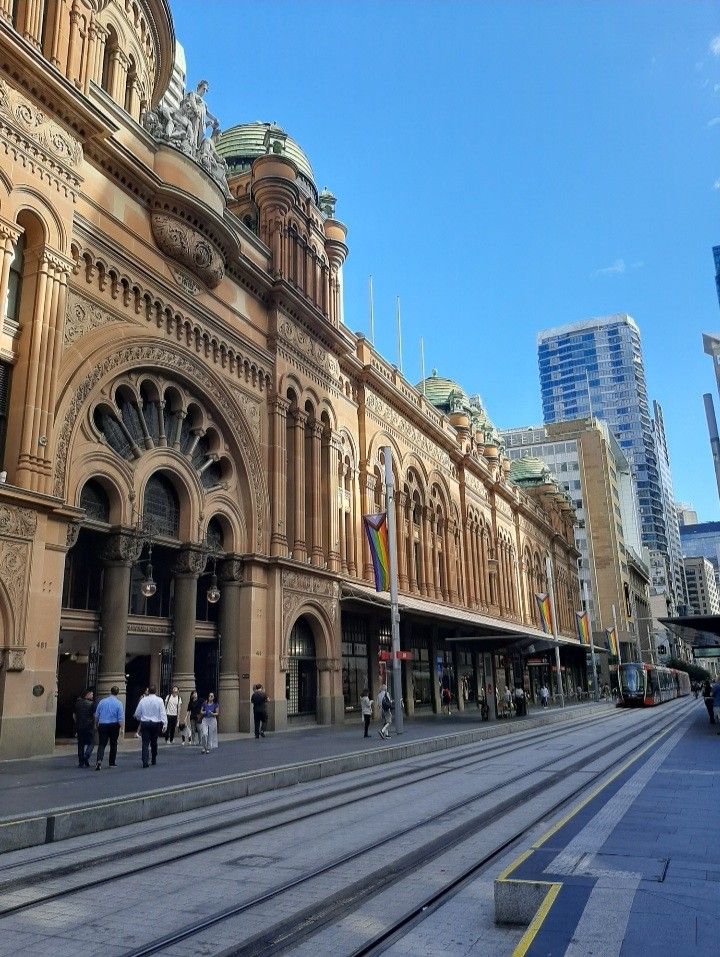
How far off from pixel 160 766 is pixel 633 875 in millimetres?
11669

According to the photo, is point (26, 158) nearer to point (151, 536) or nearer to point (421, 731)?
point (151, 536)

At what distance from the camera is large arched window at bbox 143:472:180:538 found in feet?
78.0

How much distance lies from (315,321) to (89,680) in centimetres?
1844

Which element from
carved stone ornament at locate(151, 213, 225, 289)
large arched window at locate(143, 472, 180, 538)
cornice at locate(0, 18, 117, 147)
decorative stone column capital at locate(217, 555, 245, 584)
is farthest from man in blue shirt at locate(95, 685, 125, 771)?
cornice at locate(0, 18, 117, 147)

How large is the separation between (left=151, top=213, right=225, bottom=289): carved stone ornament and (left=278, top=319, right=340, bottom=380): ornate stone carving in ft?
15.9

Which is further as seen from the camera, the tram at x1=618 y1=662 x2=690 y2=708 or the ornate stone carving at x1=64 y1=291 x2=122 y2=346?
the tram at x1=618 y1=662 x2=690 y2=708

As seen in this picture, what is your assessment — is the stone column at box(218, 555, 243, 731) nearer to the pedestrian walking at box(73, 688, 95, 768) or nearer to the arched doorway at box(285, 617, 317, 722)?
the arched doorway at box(285, 617, 317, 722)

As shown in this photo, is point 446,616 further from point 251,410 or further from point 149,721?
point 149,721

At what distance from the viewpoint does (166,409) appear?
2533 centimetres

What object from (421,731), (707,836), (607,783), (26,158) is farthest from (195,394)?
(707,836)

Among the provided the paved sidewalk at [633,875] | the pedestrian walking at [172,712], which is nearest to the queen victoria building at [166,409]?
the pedestrian walking at [172,712]

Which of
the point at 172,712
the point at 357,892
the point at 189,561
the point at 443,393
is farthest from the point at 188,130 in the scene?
the point at 443,393

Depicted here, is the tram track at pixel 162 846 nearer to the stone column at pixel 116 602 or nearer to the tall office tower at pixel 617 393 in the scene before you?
the stone column at pixel 116 602

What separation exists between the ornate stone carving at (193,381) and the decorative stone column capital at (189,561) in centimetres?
342
